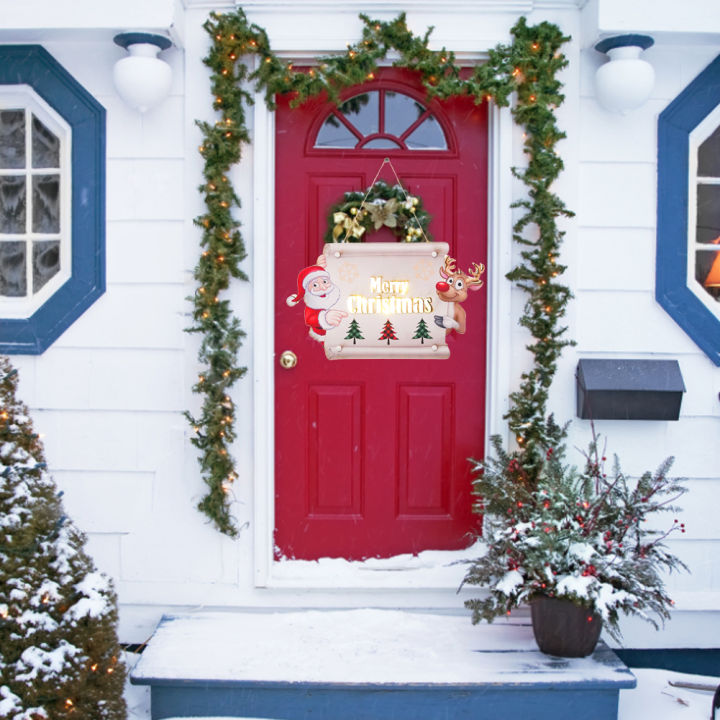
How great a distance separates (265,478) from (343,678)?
0.95 m

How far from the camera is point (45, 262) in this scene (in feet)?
11.7

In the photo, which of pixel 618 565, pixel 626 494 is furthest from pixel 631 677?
pixel 626 494

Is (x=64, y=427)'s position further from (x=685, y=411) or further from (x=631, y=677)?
(x=685, y=411)

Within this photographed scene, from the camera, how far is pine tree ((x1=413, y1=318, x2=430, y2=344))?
3.29 meters

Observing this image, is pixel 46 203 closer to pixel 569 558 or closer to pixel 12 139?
pixel 12 139

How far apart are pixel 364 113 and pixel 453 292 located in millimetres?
919

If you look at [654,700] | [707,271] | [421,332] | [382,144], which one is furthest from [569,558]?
[382,144]

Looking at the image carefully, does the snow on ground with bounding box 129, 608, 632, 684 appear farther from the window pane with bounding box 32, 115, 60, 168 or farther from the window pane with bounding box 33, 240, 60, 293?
the window pane with bounding box 32, 115, 60, 168

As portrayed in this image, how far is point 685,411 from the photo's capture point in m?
3.47

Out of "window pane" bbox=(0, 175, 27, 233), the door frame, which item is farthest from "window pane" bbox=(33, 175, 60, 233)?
the door frame

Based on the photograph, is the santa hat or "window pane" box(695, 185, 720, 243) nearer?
the santa hat

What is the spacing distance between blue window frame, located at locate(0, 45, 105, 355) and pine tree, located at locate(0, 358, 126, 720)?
0.91 meters

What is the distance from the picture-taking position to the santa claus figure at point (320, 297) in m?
3.28

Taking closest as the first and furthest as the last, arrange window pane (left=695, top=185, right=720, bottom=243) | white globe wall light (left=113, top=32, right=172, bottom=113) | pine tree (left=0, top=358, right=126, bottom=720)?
pine tree (left=0, top=358, right=126, bottom=720) → white globe wall light (left=113, top=32, right=172, bottom=113) → window pane (left=695, top=185, right=720, bottom=243)
